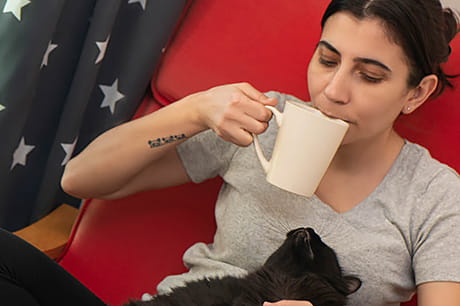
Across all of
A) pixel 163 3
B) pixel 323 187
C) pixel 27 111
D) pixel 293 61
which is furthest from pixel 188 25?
pixel 323 187

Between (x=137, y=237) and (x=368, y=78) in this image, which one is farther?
(x=137, y=237)

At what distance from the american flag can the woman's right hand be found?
0.41 metres

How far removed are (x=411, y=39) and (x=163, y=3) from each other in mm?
627

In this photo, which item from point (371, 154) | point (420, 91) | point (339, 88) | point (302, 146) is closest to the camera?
point (302, 146)

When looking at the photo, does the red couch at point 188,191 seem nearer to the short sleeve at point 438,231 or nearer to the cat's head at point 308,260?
the short sleeve at point 438,231

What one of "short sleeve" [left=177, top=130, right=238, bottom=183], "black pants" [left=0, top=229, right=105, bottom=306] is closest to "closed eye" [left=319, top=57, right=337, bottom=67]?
"short sleeve" [left=177, top=130, right=238, bottom=183]

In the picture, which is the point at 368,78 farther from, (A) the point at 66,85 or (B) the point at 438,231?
(A) the point at 66,85

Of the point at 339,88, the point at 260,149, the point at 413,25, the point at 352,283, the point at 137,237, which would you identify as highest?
the point at 413,25

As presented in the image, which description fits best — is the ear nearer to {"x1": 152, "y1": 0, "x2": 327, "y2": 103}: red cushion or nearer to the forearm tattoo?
{"x1": 152, "y1": 0, "x2": 327, "y2": 103}: red cushion

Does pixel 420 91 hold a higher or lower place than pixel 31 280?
higher

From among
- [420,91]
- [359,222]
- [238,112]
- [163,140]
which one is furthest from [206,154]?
[420,91]

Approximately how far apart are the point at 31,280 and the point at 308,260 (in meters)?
0.48

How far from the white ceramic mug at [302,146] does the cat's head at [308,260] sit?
14 centimetres

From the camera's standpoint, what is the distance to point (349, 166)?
4.03 ft
